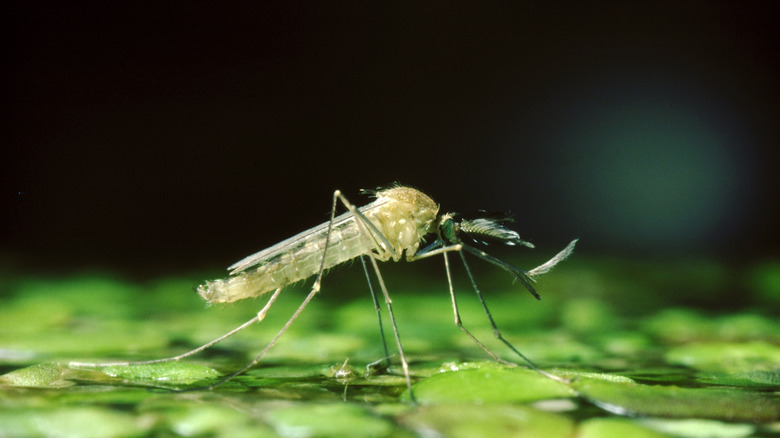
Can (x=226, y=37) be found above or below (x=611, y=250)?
above

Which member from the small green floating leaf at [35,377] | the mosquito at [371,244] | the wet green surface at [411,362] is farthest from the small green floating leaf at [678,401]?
the small green floating leaf at [35,377]

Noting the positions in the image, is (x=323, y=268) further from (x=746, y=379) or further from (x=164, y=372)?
(x=746, y=379)

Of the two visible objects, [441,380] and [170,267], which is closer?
[441,380]

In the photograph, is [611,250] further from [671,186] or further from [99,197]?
[99,197]

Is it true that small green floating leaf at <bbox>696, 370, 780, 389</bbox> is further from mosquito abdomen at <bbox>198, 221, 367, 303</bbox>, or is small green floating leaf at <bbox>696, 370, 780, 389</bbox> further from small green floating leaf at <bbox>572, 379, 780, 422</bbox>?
mosquito abdomen at <bbox>198, 221, 367, 303</bbox>

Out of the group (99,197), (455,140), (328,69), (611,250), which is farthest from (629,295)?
(99,197)

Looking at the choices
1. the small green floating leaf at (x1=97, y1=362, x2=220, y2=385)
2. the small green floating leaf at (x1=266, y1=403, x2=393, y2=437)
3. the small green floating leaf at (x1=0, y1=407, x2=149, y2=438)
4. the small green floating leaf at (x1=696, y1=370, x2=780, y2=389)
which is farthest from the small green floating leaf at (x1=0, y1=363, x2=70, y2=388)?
the small green floating leaf at (x1=696, y1=370, x2=780, y2=389)

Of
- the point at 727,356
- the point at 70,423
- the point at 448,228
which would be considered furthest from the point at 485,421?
the point at 727,356

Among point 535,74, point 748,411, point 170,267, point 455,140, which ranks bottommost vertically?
point 748,411
